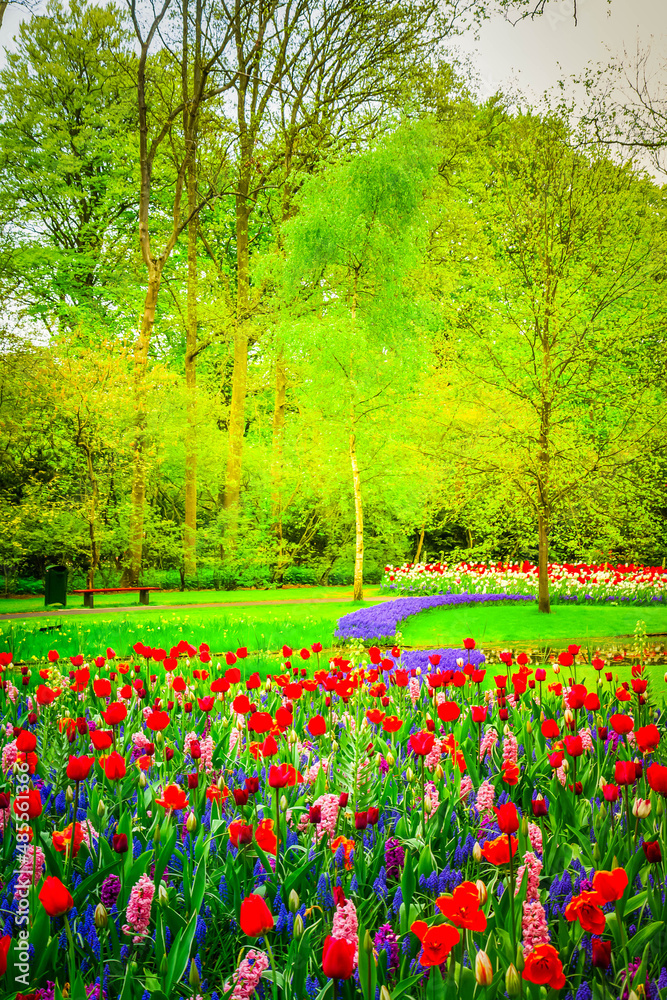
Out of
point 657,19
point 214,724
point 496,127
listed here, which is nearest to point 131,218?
point 496,127

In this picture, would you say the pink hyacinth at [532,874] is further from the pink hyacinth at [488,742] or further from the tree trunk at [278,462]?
the tree trunk at [278,462]

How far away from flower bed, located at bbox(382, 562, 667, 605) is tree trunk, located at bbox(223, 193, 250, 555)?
4.78m

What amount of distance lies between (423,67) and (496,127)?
330cm

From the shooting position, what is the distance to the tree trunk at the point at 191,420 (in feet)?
60.5

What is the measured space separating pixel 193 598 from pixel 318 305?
7.96 meters

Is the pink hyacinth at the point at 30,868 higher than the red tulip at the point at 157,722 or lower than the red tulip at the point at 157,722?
lower

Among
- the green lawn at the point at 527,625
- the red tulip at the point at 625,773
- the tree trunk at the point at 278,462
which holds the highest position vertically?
the tree trunk at the point at 278,462

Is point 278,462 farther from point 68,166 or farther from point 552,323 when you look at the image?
point 68,166

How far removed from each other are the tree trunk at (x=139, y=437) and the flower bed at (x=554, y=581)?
6521mm

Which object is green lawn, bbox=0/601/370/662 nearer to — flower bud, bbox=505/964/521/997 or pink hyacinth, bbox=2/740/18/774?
pink hyacinth, bbox=2/740/18/774

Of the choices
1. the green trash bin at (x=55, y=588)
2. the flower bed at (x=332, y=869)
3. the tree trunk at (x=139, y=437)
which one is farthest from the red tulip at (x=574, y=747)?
the tree trunk at (x=139, y=437)

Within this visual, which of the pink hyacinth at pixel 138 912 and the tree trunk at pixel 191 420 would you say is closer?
the pink hyacinth at pixel 138 912

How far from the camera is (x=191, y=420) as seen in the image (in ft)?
62.0

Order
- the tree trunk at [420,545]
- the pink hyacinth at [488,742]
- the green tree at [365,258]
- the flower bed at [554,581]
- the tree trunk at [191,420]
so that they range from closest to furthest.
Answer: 1. the pink hyacinth at [488,742]
2. the flower bed at [554,581]
3. the green tree at [365,258]
4. the tree trunk at [191,420]
5. the tree trunk at [420,545]
